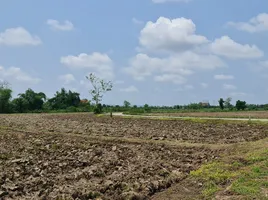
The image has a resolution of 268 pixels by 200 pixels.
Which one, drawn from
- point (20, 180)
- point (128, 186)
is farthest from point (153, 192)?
point (20, 180)

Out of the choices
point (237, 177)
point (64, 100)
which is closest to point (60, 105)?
point (64, 100)

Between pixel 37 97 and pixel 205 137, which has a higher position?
pixel 37 97

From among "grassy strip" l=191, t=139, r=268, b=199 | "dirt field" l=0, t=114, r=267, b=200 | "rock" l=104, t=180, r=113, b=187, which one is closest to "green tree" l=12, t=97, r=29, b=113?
"dirt field" l=0, t=114, r=267, b=200

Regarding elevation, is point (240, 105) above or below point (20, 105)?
below

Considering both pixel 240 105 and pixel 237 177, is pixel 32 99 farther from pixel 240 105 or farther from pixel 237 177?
pixel 237 177

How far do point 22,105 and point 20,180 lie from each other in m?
72.1

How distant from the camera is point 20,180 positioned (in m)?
7.61

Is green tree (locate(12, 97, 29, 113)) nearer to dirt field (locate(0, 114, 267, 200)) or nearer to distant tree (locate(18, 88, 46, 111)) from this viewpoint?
distant tree (locate(18, 88, 46, 111))

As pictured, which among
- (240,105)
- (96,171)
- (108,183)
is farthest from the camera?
(240,105)

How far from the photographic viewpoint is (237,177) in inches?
354

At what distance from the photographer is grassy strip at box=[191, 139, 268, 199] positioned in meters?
7.59

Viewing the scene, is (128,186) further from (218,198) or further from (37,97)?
(37,97)

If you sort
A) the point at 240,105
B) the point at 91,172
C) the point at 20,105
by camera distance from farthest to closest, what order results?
the point at 20,105, the point at 240,105, the point at 91,172

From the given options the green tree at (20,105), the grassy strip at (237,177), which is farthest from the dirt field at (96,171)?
the green tree at (20,105)
